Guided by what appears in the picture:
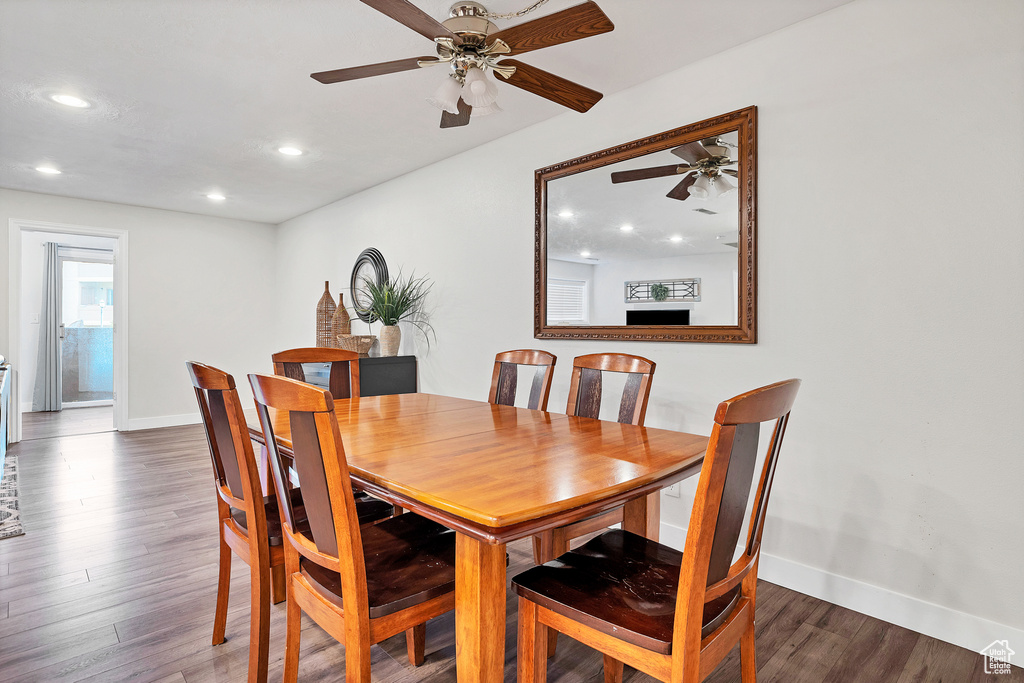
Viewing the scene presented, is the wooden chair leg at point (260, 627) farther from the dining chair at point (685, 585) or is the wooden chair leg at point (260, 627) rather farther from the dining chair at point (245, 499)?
the dining chair at point (685, 585)

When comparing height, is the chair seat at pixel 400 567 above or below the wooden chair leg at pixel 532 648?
above

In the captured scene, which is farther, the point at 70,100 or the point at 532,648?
the point at 70,100

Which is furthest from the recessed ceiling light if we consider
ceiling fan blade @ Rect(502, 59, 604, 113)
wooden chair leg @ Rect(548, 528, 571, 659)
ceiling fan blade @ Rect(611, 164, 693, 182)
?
wooden chair leg @ Rect(548, 528, 571, 659)

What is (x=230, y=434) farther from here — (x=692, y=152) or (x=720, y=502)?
(x=692, y=152)

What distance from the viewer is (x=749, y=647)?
1.36 meters

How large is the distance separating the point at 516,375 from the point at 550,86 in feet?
4.20

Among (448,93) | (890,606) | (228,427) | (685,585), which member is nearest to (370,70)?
(448,93)

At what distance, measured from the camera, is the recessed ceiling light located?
297 centimetres

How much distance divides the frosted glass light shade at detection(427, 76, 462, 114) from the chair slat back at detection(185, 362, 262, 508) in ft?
4.01

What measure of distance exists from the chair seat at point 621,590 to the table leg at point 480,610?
0.53ft

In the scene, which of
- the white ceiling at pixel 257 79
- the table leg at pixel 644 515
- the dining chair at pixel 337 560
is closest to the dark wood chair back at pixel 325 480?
the dining chair at pixel 337 560

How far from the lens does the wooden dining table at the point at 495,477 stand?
1.07 metres

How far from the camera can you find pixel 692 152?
2631mm

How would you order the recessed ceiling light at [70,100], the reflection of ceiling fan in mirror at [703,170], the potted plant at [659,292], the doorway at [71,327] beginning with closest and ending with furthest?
the reflection of ceiling fan in mirror at [703,170], the potted plant at [659,292], the recessed ceiling light at [70,100], the doorway at [71,327]
